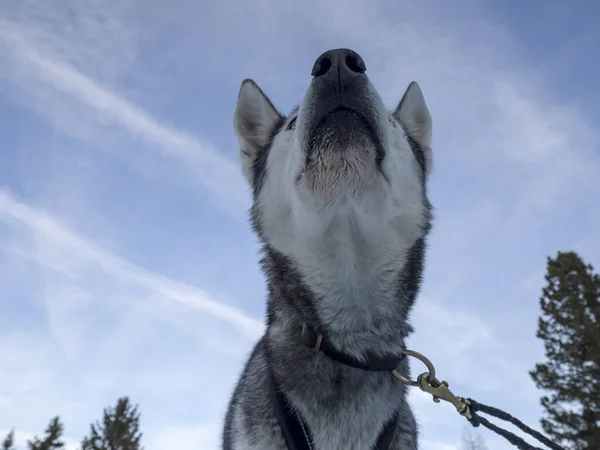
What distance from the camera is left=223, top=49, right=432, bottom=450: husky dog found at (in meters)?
2.88

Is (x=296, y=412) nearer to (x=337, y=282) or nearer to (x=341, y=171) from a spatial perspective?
(x=337, y=282)

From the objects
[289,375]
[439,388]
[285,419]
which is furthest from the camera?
[439,388]

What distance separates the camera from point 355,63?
305 cm

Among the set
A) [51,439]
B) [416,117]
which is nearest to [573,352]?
[416,117]

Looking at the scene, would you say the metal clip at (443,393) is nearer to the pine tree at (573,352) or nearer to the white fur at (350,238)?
the white fur at (350,238)

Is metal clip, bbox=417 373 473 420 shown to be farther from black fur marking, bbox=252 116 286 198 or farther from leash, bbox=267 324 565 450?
black fur marking, bbox=252 116 286 198

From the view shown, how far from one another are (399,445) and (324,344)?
0.85 m

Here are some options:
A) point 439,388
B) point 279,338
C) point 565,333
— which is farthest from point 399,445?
point 565,333

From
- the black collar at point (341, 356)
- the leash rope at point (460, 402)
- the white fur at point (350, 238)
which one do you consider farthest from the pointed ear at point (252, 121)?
the leash rope at point (460, 402)

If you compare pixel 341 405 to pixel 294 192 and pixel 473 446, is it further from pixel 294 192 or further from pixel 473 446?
pixel 473 446

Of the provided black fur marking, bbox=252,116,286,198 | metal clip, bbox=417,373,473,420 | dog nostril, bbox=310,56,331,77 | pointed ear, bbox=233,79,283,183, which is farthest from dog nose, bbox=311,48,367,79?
metal clip, bbox=417,373,473,420

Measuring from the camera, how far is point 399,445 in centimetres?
304

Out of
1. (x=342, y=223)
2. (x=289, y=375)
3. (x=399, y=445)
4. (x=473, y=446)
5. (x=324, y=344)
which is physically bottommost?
(x=399, y=445)

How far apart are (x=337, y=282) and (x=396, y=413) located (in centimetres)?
95
